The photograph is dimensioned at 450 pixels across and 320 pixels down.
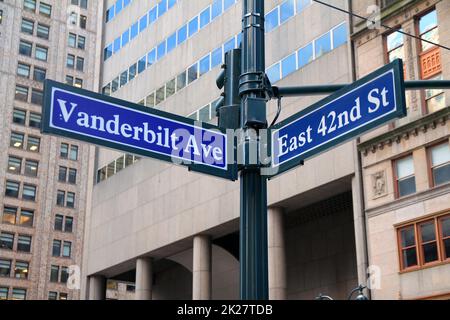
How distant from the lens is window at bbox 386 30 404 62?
3262 centimetres

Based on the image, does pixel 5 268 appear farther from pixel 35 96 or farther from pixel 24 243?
pixel 35 96

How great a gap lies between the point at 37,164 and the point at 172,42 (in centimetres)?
5382

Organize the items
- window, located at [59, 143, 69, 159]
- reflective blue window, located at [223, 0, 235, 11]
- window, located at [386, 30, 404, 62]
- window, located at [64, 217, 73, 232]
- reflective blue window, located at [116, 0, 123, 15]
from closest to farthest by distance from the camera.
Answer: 1. window, located at [386, 30, 404, 62]
2. reflective blue window, located at [223, 0, 235, 11]
3. reflective blue window, located at [116, 0, 123, 15]
4. window, located at [64, 217, 73, 232]
5. window, located at [59, 143, 69, 159]

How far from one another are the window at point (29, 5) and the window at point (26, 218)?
28575 millimetres

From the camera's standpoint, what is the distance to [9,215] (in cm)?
9369

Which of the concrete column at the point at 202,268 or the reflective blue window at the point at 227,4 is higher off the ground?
the reflective blue window at the point at 227,4

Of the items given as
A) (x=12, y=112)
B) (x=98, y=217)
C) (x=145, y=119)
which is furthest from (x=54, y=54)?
(x=145, y=119)

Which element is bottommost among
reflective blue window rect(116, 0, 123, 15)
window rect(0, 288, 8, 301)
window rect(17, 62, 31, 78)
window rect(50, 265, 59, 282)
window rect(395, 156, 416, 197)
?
window rect(395, 156, 416, 197)

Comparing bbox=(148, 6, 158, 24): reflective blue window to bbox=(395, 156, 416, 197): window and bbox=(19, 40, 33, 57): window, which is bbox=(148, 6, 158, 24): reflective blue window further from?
bbox=(19, 40, 33, 57): window

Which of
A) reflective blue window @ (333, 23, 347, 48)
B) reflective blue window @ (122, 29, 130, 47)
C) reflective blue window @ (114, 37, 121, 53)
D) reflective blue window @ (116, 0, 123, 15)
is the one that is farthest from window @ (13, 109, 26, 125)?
reflective blue window @ (333, 23, 347, 48)

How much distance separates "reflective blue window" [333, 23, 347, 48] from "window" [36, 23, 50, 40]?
243 ft

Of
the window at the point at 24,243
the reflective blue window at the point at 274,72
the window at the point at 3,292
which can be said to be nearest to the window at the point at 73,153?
the window at the point at 24,243

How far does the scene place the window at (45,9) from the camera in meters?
104

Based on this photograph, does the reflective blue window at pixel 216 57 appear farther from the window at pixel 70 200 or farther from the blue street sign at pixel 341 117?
the window at pixel 70 200
